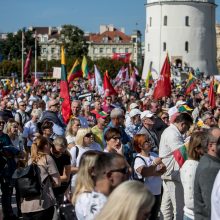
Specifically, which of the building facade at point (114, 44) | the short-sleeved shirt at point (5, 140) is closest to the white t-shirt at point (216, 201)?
the short-sleeved shirt at point (5, 140)

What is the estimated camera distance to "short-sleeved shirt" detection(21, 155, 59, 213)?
596cm

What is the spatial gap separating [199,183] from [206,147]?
469 mm

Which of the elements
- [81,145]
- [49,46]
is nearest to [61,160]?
[81,145]

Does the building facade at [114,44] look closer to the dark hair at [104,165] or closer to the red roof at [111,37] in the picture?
the red roof at [111,37]

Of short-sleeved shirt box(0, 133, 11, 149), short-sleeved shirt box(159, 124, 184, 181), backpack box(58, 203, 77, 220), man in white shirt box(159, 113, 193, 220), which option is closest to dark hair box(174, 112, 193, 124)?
man in white shirt box(159, 113, 193, 220)

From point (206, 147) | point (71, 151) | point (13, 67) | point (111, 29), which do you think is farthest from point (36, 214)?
point (111, 29)

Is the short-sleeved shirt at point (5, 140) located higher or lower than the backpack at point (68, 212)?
higher

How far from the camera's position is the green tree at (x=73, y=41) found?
88.5 m

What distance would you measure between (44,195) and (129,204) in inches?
116

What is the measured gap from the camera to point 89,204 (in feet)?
13.3

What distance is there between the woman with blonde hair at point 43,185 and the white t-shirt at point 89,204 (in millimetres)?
1900

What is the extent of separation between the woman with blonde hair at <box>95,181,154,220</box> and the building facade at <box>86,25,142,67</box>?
389 ft

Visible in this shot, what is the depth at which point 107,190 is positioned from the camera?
13.1 feet

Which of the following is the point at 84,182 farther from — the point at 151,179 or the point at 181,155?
the point at 181,155
